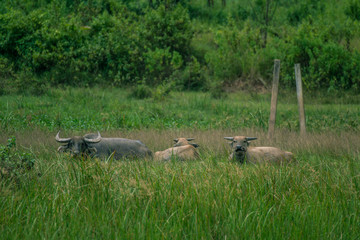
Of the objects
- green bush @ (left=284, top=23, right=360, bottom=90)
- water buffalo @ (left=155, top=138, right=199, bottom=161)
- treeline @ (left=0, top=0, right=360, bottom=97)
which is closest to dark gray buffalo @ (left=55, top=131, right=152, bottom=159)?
water buffalo @ (left=155, top=138, right=199, bottom=161)

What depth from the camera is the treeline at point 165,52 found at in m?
17.0

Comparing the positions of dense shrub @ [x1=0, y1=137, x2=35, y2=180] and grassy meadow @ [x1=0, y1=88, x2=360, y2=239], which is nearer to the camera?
grassy meadow @ [x1=0, y1=88, x2=360, y2=239]

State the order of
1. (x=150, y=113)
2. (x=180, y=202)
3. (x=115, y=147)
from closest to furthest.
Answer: (x=180, y=202) < (x=115, y=147) < (x=150, y=113)

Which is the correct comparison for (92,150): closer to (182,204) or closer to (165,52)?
(182,204)

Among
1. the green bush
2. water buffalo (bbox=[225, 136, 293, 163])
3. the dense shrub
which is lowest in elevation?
water buffalo (bbox=[225, 136, 293, 163])

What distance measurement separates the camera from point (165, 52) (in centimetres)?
1920

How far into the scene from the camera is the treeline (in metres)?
17.0

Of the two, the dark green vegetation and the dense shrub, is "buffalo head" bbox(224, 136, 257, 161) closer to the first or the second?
the dark green vegetation

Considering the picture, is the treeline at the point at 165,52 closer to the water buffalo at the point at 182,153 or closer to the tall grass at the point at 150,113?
the tall grass at the point at 150,113

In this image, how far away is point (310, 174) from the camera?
18.1ft

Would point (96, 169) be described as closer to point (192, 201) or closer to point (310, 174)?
point (192, 201)

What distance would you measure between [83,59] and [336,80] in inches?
404

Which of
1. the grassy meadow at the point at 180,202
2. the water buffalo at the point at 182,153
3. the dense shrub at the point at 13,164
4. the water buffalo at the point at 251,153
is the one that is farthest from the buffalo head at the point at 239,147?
the dense shrub at the point at 13,164

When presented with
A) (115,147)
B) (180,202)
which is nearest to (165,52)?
(115,147)
